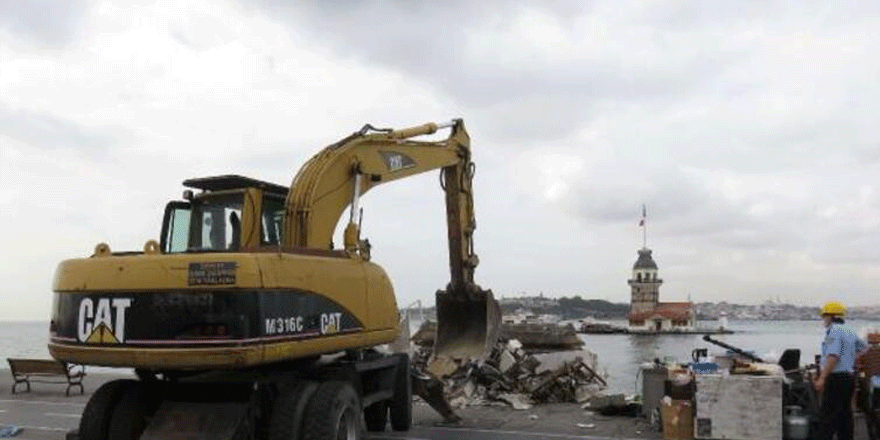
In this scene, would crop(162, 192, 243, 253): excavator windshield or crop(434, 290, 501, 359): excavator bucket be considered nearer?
crop(162, 192, 243, 253): excavator windshield

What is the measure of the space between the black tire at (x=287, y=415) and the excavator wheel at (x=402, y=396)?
3581 millimetres

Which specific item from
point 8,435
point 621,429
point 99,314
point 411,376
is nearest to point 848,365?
point 621,429

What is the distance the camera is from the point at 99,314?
863 centimetres

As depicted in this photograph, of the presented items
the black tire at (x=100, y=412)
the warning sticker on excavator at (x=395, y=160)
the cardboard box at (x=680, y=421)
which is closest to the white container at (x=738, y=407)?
the cardboard box at (x=680, y=421)

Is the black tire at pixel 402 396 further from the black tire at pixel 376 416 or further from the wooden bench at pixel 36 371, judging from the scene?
the wooden bench at pixel 36 371

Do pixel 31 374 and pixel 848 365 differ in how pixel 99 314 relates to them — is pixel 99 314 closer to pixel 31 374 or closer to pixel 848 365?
pixel 848 365

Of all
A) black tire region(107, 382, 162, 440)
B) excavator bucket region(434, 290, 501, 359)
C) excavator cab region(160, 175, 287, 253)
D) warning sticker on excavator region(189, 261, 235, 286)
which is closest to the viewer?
warning sticker on excavator region(189, 261, 235, 286)

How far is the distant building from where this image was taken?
16275cm

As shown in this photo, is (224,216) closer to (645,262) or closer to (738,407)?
(738,407)

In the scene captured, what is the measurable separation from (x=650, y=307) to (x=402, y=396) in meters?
158

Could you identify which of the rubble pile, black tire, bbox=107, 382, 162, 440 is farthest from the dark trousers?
black tire, bbox=107, 382, 162, 440

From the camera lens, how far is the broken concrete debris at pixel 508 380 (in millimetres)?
16625

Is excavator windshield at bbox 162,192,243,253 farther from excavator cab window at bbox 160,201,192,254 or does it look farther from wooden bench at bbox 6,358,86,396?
wooden bench at bbox 6,358,86,396

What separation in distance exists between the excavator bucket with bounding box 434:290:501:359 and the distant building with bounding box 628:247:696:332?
149m
